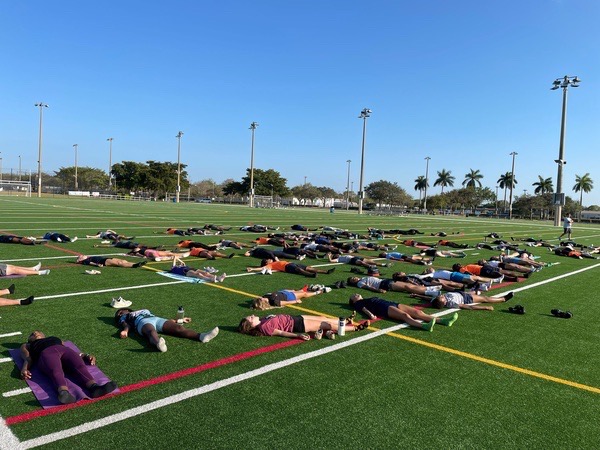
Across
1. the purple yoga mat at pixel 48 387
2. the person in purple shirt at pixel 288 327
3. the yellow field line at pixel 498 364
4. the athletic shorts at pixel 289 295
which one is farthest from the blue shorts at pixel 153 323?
the yellow field line at pixel 498 364

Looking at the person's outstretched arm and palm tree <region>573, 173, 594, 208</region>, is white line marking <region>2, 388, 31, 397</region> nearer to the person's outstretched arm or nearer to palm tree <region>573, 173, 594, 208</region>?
the person's outstretched arm

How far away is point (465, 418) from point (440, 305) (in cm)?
435

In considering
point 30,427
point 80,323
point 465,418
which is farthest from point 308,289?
point 30,427

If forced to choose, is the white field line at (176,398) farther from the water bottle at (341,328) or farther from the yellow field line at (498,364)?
the yellow field line at (498,364)

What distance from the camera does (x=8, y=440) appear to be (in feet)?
11.6

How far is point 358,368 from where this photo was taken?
527 centimetres

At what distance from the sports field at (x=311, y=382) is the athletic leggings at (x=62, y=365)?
0.27 metres

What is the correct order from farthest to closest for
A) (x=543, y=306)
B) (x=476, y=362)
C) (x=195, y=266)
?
A: (x=195, y=266) < (x=543, y=306) < (x=476, y=362)

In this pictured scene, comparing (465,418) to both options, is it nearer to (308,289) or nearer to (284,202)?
(308,289)

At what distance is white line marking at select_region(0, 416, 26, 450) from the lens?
344 cm

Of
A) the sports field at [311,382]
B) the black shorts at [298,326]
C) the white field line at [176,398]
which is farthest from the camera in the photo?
the black shorts at [298,326]

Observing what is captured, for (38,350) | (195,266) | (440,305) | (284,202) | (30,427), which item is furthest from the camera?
(284,202)

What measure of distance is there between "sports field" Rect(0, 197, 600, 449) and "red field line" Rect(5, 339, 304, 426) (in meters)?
0.02

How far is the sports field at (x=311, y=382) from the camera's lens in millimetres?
3770
